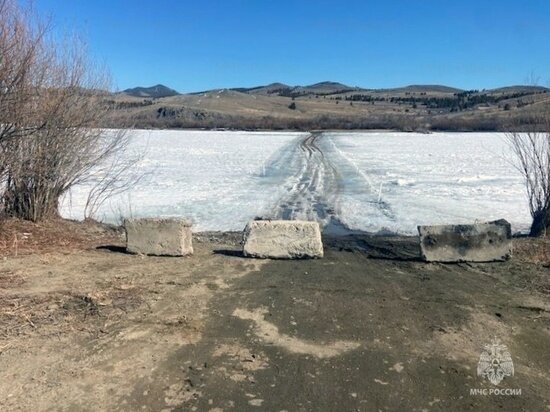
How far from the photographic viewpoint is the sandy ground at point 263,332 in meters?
3.84

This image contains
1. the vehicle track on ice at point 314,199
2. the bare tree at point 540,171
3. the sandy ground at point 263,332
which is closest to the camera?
the sandy ground at point 263,332

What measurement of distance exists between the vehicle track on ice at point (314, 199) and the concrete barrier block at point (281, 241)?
10.5 ft

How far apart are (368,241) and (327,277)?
268cm

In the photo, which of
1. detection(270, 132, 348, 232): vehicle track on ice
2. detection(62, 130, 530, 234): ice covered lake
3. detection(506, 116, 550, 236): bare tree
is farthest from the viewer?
detection(62, 130, 530, 234): ice covered lake

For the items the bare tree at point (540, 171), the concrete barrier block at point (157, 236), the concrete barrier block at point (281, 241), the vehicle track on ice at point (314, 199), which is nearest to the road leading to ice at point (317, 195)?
the vehicle track on ice at point (314, 199)

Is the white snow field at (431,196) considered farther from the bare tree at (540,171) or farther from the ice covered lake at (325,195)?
the bare tree at (540,171)

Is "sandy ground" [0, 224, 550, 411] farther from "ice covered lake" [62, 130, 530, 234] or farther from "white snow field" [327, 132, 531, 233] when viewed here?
"white snow field" [327, 132, 531, 233]

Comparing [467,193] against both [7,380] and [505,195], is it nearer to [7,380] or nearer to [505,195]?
[505,195]
